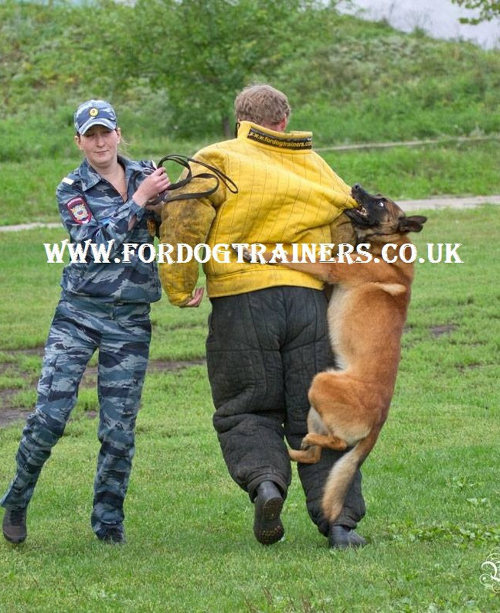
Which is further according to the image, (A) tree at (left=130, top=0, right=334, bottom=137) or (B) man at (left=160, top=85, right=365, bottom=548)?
(A) tree at (left=130, top=0, right=334, bottom=137)

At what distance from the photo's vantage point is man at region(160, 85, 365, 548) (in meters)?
4.89

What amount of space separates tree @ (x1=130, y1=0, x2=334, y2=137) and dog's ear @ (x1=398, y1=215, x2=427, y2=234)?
17.5 metres

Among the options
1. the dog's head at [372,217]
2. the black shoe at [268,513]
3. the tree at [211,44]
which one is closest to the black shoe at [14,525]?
the black shoe at [268,513]

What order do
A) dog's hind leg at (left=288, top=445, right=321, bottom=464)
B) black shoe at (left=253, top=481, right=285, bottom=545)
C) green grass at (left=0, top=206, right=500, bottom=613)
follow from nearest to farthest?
green grass at (left=0, top=206, right=500, bottom=613), black shoe at (left=253, top=481, right=285, bottom=545), dog's hind leg at (left=288, top=445, right=321, bottom=464)

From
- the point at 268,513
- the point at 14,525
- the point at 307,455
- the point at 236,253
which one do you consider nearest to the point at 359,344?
the point at 307,455

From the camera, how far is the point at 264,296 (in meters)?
4.97

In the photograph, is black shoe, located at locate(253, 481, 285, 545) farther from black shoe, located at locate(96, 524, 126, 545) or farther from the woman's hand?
the woman's hand

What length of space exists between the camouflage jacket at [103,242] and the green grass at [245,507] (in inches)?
47.0

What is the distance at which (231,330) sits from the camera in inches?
198

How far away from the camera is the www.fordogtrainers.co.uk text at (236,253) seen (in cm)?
491

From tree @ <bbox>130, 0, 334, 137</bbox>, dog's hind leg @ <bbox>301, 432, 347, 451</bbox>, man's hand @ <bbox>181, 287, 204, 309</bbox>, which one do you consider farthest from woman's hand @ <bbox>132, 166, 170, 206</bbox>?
tree @ <bbox>130, 0, 334, 137</bbox>

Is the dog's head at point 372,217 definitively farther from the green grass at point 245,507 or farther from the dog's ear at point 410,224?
the green grass at point 245,507

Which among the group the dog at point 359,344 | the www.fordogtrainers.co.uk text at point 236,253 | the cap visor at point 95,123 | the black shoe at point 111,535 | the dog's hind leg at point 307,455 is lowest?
the black shoe at point 111,535

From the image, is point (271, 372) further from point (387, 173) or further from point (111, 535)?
point (387, 173)
